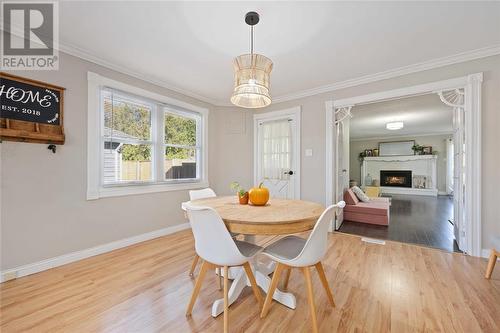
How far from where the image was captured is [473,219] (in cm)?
253

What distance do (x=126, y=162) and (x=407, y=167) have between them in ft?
33.8

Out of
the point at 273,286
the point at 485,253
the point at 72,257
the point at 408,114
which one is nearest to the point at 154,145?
the point at 72,257

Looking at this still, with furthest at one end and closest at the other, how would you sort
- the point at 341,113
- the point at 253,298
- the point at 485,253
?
1. the point at 341,113
2. the point at 485,253
3. the point at 253,298

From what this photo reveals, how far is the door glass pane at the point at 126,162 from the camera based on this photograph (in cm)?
279

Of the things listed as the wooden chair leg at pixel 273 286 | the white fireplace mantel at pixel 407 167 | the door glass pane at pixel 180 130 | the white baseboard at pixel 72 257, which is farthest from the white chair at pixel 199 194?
the white fireplace mantel at pixel 407 167

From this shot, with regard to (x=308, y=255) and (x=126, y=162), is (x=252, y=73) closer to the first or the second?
(x=308, y=255)

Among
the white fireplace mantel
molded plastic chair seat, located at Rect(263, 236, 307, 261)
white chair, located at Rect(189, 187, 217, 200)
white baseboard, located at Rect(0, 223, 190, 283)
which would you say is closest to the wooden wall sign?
white baseboard, located at Rect(0, 223, 190, 283)

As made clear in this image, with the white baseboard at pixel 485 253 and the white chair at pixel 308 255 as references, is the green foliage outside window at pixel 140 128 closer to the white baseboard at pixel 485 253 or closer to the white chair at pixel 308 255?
the white chair at pixel 308 255

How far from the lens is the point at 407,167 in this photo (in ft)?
29.1

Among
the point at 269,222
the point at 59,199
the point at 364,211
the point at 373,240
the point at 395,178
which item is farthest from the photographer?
the point at 395,178

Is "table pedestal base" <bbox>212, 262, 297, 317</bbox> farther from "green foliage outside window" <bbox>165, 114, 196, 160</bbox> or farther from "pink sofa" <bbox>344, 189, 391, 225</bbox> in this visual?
"pink sofa" <bbox>344, 189, 391, 225</bbox>

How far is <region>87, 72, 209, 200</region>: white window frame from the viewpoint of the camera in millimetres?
2576

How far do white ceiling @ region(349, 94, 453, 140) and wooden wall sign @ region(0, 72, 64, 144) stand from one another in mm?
4896

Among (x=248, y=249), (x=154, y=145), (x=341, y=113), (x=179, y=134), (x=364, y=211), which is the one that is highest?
(x=341, y=113)
